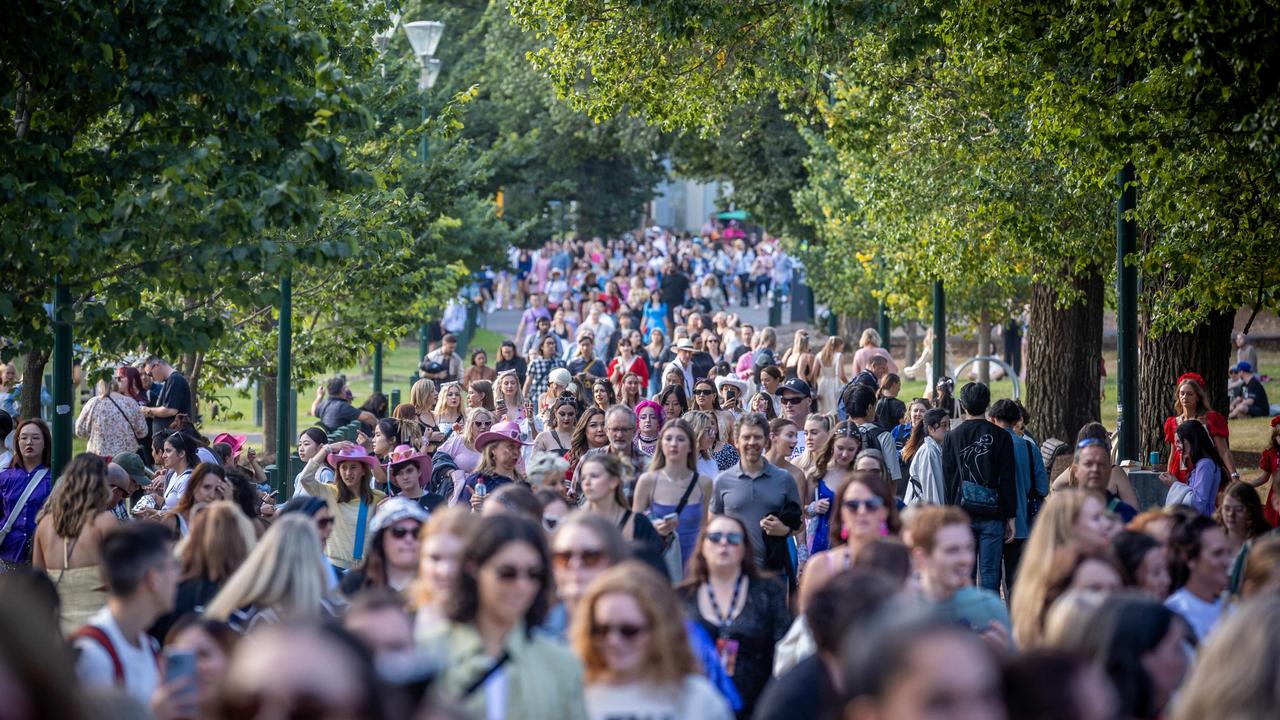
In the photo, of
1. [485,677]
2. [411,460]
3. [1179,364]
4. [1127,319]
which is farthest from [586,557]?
[1179,364]

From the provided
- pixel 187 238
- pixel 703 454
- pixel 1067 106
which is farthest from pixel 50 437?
pixel 1067 106

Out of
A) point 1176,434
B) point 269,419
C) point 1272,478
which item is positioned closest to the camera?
point 1272,478

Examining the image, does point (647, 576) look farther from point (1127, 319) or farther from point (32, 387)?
point (1127, 319)

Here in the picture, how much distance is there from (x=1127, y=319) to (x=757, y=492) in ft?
15.5

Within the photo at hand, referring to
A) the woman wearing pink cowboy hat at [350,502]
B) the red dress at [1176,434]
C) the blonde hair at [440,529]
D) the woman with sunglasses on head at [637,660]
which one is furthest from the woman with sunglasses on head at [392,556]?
the red dress at [1176,434]

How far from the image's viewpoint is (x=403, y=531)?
24.9 feet

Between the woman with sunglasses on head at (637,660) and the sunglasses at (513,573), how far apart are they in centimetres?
24

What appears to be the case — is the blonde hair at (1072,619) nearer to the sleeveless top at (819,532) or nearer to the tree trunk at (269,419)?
the sleeveless top at (819,532)

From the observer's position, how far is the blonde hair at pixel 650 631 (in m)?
5.66

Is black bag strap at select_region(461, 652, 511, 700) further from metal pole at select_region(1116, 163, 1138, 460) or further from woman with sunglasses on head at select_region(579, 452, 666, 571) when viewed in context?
metal pole at select_region(1116, 163, 1138, 460)

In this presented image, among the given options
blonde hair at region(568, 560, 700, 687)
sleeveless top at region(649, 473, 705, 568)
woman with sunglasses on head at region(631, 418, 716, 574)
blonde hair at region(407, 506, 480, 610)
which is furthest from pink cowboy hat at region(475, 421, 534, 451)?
blonde hair at region(568, 560, 700, 687)

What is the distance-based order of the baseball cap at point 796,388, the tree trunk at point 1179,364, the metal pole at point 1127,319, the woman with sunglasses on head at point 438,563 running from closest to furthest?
the woman with sunglasses on head at point 438,563 → the metal pole at point 1127,319 → the baseball cap at point 796,388 → the tree trunk at point 1179,364

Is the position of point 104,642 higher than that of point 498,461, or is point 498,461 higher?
point 498,461

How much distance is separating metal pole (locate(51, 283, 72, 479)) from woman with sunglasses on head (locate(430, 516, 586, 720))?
5891 mm
